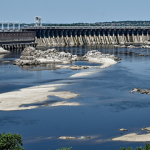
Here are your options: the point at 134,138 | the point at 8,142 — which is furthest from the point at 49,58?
the point at 8,142

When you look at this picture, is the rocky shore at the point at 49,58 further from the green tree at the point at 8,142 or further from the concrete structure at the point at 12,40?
the green tree at the point at 8,142

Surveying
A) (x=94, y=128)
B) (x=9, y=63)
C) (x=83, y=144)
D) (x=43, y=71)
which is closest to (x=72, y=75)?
(x=43, y=71)

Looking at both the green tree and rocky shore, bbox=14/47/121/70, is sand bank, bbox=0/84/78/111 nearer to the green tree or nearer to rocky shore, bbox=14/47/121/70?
the green tree

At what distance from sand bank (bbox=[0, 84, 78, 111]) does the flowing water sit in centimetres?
191

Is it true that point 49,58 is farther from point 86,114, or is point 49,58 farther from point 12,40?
point 86,114

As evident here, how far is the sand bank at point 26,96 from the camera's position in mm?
64438

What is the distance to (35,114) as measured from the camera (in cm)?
5944

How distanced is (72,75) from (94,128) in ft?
154

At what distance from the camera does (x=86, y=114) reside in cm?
5922

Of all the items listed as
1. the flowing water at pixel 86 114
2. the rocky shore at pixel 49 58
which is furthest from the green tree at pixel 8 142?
the rocky shore at pixel 49 58

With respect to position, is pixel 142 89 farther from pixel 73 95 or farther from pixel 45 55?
pixel 45 55

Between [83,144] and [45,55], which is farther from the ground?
[45,55]

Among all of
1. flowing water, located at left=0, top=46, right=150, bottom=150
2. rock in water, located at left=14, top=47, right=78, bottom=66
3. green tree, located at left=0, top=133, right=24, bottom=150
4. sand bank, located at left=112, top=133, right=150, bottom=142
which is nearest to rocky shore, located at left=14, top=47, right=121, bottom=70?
rock in water, located at left=14, top=47, right=78, bottom=66

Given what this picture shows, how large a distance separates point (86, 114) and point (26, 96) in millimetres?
16825
